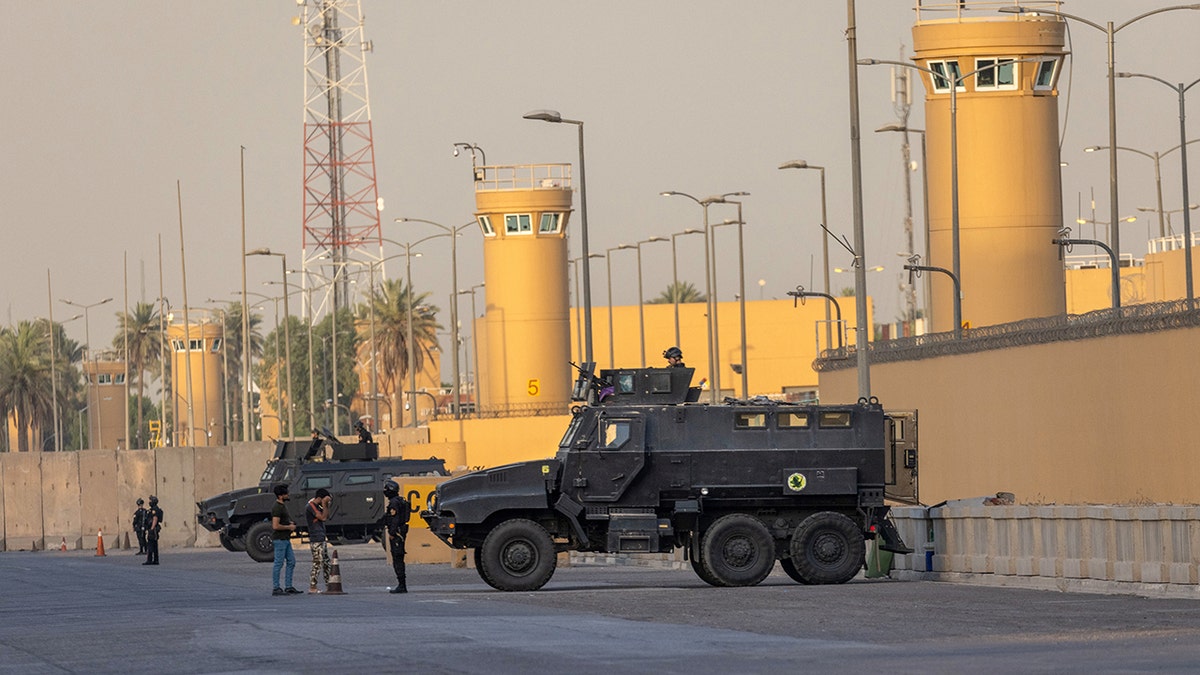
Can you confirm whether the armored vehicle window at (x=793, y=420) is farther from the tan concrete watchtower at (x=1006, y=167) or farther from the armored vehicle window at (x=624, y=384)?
the tan concrete watchtower at (x=1006, y=167)

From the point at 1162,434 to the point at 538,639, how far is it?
21167 mm

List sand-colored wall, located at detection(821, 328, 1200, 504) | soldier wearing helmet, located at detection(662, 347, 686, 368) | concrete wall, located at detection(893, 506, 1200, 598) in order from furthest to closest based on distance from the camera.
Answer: sand-colored wall, located at detection(821, 328, 1200, 504)
soldier wearing helmet, located at detection(662, 347, 686, 368)
concrete wall, located at detection(893, 506, 1200, 598)

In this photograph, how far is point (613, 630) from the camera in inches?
739

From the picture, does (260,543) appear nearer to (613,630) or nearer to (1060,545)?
(1060,545)

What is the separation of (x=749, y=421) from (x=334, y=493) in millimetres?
19140

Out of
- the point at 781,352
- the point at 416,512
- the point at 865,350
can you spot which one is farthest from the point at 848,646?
the point at 781,352

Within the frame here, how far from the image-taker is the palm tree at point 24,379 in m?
128

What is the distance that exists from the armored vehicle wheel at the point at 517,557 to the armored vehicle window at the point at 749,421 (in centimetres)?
302

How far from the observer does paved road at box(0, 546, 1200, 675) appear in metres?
15.5

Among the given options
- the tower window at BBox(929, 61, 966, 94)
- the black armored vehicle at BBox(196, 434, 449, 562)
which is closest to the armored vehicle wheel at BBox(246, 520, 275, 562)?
the black armored vehicle at BBox(196, 434, 449, 562)

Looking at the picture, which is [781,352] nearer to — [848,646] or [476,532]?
[476,532]

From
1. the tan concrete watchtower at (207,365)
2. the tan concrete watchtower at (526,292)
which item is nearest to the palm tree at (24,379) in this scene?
the tan concrete watchtower at (207,365)

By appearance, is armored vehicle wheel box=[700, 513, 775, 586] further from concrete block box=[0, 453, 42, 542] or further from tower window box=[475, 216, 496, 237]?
tower window box=[475, 216, 496, 237]

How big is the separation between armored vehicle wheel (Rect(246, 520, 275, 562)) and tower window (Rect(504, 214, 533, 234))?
37402mm
